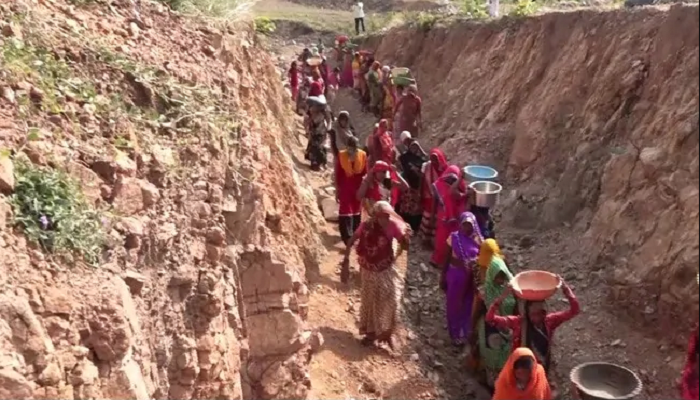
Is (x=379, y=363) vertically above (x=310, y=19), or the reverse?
(x=310, y=19)

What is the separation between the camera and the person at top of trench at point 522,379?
4234 millimetres

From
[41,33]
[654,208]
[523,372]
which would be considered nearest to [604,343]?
[654,208]

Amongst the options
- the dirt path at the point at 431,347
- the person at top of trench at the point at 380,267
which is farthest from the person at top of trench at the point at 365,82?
the person at top of trench at the point at 380,267

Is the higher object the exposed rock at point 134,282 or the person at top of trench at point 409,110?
the exposed rock at point 134,282

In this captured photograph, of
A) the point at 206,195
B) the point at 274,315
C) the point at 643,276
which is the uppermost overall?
the point at 206,195

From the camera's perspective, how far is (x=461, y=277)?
6277mm

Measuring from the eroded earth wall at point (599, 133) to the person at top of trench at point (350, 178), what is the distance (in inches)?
89.8

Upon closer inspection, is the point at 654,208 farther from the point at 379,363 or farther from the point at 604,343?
the point at 379,363

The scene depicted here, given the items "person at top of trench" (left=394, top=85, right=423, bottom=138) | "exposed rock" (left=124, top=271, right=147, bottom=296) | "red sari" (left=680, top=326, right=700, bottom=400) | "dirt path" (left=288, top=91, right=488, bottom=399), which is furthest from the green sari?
"person at top of trench" (left=394, top=85, right=423, bottom=138)

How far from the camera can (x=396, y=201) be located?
8531mm

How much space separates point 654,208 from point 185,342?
4687mm

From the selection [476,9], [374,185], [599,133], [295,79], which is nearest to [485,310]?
[374,185]

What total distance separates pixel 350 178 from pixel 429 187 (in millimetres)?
870

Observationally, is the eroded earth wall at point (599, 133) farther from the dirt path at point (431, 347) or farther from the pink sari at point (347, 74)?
the pink sari at point (347, 74)
